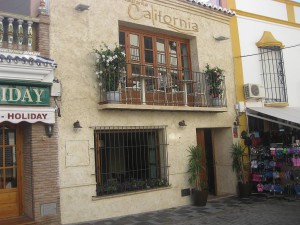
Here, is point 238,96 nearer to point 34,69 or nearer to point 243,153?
point 243,153

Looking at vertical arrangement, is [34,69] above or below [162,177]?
above

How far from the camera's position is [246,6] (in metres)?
12.6

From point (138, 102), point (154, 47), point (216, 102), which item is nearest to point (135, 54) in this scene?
point (154, 47)

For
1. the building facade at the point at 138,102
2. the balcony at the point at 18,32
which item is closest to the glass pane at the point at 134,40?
the building facade at the point at 138,102

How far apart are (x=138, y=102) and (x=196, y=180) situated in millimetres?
2867

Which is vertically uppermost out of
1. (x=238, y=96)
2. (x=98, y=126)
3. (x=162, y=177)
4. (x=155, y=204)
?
(x=238, y=96)

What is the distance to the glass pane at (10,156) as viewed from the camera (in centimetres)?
778

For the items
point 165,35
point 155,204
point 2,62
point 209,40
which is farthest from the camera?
point 209,40

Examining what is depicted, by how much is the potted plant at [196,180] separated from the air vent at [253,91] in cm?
307

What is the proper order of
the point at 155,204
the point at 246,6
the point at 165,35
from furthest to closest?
the point at 246,6, the point at 165,35, the point at 155,204

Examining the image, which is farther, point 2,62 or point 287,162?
point 287,162

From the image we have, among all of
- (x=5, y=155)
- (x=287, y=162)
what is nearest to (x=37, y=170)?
(x=5, y=155)

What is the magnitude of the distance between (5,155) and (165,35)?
584cm

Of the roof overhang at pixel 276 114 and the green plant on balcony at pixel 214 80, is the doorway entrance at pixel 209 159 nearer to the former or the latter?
the green plant on balcony at pixel 214 80
